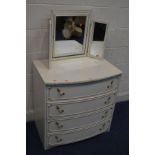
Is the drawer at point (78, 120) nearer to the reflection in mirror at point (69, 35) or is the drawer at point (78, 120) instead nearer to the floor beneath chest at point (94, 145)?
the floor beneath chest at point (94, 145)

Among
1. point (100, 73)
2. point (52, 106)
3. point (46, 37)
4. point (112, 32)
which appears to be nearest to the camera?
point (52, 106)

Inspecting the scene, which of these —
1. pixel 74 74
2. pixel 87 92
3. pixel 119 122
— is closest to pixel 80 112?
pixel 87 92

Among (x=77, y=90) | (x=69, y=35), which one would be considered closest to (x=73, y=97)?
(x=77, y=90)

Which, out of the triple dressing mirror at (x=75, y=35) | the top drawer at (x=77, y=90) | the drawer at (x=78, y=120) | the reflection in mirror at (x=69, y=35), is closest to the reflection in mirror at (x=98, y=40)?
the triple dressing mirror at (x=75, y=35)

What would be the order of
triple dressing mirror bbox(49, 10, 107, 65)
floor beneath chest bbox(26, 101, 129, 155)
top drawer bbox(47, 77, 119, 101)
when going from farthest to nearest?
floor beneath chest bbox(26, 101, 129, 155) < triple dressing mirror bbox(49, 10, 107, 65) < top drawer bbox(47, 77, 119, 101)

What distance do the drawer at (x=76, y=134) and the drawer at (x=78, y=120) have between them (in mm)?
53

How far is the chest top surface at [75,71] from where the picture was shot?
161 centimetres

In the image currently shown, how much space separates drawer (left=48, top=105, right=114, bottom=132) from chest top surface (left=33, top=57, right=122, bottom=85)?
0.33 metres

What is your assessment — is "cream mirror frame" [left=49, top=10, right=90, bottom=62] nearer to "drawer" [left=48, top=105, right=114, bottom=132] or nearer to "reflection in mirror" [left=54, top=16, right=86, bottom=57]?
"reflection in mirror" [left=54, top=16, right=86, bottom=57]

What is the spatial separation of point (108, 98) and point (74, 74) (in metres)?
0.39

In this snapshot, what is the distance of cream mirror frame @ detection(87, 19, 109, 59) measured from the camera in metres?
1.90

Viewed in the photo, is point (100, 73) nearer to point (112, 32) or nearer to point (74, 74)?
point (74, 74)

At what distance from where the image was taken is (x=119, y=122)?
7.49ft

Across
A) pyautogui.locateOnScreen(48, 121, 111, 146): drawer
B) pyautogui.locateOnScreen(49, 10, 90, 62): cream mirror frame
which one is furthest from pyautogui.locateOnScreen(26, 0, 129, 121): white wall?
pyautogui.locateOnScreen(48, 121, 111, 146): drawer
